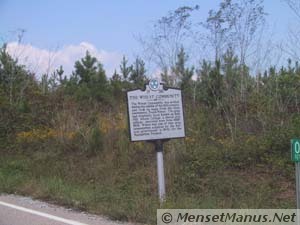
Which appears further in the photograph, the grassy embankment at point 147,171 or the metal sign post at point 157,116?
the grassy embankment at point 147,171

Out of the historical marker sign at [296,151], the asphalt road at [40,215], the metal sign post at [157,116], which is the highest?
the metal sign post at [157,116]

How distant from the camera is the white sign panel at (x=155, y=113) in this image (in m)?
8.76

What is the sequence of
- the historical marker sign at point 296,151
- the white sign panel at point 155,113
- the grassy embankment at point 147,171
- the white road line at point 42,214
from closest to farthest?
the historical marker sign at point 296,151
the white road line at point 42,214
the white sign panel at point 155,113
the grassy embankment at point 147,171

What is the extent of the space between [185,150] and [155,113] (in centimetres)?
341

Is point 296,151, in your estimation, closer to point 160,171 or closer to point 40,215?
point 160,171

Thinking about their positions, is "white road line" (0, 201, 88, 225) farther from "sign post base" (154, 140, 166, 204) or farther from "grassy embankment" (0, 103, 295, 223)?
"sign post base" (154, 140, 166, 204)

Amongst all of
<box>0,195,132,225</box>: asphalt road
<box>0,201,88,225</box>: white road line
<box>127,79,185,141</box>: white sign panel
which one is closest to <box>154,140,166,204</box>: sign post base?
<box>127,79,185,141</box>: white sign panel

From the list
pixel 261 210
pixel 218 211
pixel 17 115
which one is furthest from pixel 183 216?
pixel 17 115

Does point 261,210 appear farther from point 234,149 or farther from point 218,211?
point 234,149

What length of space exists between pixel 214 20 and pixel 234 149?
14.8ft

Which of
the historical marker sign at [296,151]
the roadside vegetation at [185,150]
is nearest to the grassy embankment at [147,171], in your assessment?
the roadside vegetation at [185,150]

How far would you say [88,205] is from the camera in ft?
29.5

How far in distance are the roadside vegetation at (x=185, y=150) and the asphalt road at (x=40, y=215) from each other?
34cm

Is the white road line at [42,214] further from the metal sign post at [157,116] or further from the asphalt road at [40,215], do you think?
the metal sign post at [157,116]
